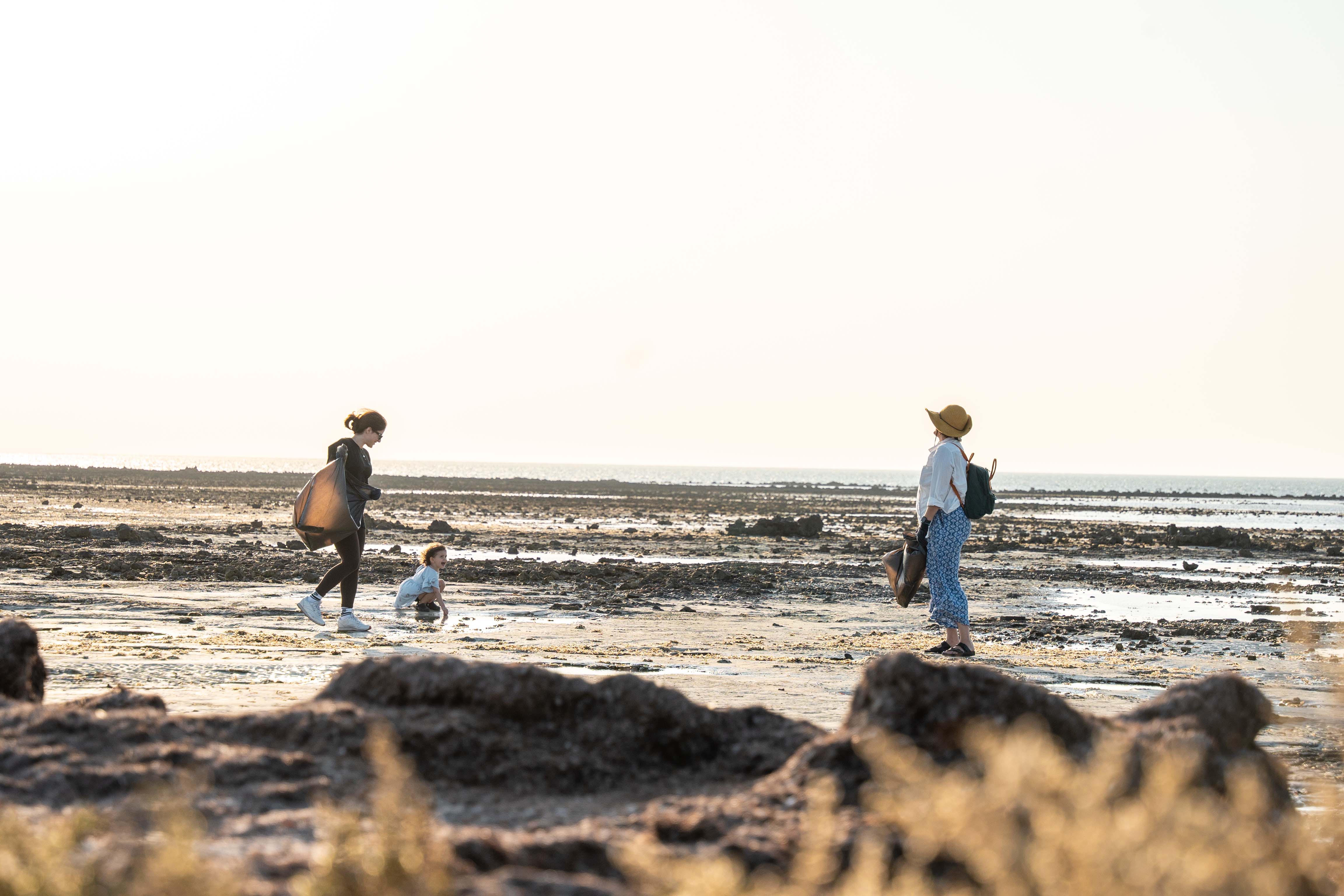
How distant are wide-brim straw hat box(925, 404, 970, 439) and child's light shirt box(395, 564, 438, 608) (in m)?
5.55

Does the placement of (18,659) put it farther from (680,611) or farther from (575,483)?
(575,483)

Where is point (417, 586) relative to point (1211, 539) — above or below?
above

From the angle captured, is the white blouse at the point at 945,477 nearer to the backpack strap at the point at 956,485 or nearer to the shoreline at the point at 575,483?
the backpack strap at the point at 956,485

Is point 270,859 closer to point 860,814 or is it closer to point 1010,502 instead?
point 860,814

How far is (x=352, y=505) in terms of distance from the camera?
11008mm

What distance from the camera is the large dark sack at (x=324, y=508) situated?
35.5 feet

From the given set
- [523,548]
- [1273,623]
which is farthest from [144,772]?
[523,548]

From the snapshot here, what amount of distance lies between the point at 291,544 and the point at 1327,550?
84.0 ft

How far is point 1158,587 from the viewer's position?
20.2 m

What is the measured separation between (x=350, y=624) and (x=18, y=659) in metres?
6.43

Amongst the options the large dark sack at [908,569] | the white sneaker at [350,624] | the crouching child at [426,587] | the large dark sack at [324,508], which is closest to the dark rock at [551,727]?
the large dark sack at [908,569]

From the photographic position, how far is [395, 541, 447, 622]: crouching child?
12883mm

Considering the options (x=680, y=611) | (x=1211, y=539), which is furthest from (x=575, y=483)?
(x=680, y=611)

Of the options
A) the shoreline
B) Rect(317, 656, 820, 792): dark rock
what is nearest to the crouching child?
Rect(317, 656, 820, 792): dark rock
